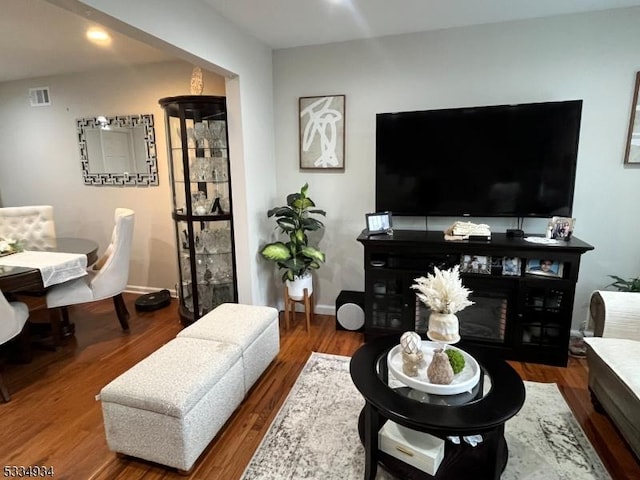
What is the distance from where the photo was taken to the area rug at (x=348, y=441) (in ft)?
A: 5.70

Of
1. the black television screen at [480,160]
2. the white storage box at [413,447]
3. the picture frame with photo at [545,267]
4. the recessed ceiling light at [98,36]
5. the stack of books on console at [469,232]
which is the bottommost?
the white storage box at [413,447]

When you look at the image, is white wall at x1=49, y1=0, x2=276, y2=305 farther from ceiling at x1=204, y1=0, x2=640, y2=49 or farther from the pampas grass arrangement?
the pampas grass arrangement

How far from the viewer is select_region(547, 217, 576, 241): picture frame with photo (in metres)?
2.64

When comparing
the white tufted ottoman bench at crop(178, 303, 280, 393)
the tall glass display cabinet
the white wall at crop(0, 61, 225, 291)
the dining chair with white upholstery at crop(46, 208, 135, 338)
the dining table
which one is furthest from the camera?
the white wall at crop(0, 61, 225, 291)

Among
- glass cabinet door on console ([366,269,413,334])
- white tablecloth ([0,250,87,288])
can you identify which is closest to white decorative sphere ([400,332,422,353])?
glass cabinet door on console ([366,269,413,334])

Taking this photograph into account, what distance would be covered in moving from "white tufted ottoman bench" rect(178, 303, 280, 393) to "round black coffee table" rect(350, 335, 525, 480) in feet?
2.60

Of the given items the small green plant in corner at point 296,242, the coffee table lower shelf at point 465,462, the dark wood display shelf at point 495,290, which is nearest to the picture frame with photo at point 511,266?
the dark wood display shelf at point 495,290

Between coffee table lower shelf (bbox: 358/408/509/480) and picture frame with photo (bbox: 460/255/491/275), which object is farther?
picture frame with photo (bbox: 460/255/491/275)

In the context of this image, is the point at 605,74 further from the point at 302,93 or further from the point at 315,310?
the point at 315,310

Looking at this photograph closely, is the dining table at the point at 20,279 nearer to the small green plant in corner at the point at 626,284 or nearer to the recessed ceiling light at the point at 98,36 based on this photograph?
the recessed ceiling light at the point at 98,36

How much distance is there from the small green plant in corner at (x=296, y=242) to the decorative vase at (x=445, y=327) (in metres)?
1.54

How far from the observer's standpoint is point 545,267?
2.60 metres

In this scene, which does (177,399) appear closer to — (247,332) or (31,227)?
(247,332)

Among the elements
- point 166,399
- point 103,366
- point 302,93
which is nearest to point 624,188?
point 302,93
